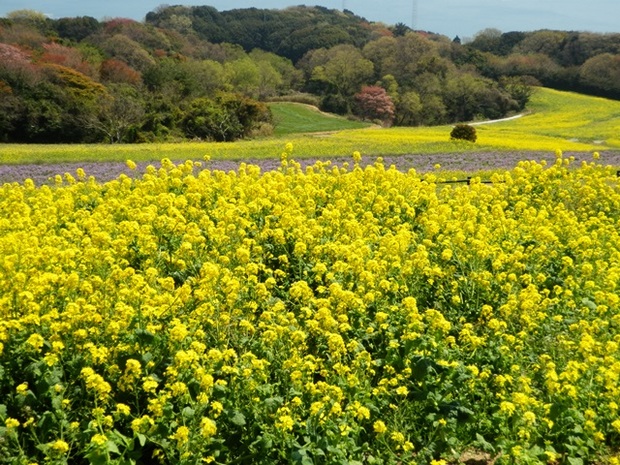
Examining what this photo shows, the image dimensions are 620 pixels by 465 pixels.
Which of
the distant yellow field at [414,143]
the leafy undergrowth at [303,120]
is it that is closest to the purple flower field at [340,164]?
the distant yellow field at [414,143]

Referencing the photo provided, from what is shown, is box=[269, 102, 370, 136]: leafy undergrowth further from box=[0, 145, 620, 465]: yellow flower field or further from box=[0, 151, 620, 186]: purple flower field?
box=[0, 145, 620, 465]: yellow flower field

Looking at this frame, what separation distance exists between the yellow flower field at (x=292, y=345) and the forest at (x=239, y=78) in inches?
1433

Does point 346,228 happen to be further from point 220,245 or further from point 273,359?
point 273,359

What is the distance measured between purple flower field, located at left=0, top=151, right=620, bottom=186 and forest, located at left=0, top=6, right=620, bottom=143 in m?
19.3

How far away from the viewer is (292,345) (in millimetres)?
5609

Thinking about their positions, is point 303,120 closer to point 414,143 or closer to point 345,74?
point 345,74

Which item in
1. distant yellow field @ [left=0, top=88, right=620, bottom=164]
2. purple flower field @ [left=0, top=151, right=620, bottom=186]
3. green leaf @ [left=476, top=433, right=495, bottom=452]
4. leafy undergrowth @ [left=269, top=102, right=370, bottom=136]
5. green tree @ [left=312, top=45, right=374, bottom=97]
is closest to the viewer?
green leaf @ [left=476, top=433, right=495, bottom=452]

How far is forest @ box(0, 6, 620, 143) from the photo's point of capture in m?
43.9

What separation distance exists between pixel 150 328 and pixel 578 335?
4.15 m

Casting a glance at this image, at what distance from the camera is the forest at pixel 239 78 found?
144 ft

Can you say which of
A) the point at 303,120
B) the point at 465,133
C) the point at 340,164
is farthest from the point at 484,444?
the point at 303,120

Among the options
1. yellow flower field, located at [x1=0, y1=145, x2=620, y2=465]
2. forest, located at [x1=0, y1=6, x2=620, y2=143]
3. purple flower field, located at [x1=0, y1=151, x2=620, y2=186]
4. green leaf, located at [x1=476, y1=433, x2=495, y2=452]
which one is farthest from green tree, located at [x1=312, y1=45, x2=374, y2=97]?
green leaf, located at [x1=476, y1=433, x2=495, y2=452]

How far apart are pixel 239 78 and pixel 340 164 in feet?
157

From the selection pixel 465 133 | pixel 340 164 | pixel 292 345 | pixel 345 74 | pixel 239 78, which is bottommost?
pixel 340 164
